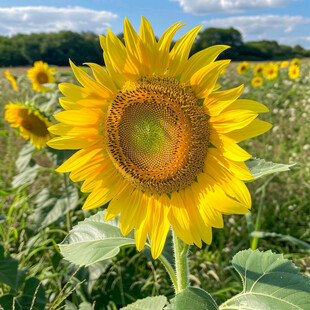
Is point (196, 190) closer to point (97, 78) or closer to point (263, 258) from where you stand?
point (263, 258)

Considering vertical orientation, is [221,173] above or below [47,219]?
above

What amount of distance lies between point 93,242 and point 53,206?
1.44 metres

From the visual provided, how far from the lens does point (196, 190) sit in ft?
4.35

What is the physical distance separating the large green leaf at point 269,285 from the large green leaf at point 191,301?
7cm

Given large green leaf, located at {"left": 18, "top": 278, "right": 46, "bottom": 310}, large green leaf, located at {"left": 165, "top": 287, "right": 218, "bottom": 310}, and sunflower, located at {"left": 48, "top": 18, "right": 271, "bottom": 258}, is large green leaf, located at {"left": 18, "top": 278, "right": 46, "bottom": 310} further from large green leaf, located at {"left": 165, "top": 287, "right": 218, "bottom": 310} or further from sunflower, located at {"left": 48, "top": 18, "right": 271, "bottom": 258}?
large green leaf, located at {"left": 165, "top": 287, "right": 218, "bottom": 310}

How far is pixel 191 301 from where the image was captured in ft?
3.82

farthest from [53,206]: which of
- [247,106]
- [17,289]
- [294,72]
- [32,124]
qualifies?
[294,72]

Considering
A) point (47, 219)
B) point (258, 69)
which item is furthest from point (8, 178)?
point (258, 69)

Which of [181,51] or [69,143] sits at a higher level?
[181,51]

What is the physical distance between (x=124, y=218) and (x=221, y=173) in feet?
1.28

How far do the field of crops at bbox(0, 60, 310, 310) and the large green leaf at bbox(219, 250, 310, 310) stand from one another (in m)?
0.63

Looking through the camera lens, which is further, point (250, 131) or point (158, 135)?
point (158, 135)

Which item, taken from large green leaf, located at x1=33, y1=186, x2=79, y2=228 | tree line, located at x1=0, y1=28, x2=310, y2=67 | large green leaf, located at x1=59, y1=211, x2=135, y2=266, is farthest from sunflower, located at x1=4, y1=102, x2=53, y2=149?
tree line, located at x1=0, y1=28, x2=310, y2=67

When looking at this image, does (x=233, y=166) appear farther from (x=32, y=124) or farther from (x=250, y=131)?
(x=32, y=124)
